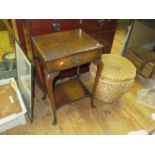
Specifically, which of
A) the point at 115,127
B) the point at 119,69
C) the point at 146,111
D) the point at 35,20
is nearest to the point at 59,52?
the point at 35,20

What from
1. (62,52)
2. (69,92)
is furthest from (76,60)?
(69,92)

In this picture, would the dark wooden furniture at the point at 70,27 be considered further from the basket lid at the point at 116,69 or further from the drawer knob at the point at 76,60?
the drawer knob at the point at 76,60

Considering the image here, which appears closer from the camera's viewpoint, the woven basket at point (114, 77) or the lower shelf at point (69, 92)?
the woven basket at point (114, 77)

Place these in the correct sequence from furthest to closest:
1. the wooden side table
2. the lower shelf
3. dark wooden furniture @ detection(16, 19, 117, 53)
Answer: the lower shelf, dark wooden furniture @ detection(16, 19, 117, 53), the wooden side table

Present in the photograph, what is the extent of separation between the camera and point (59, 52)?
3.48 ft

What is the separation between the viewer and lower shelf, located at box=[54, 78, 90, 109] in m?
1.53

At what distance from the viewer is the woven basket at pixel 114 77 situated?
53.5 inches

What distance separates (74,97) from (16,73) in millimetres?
667

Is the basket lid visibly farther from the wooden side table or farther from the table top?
the table top

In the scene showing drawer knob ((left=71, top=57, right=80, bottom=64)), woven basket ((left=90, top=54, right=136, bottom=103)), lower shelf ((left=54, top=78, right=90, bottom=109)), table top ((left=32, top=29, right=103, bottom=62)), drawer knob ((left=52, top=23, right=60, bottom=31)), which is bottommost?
lower shelf ((left=54, top=78, right=90, bottom=109))

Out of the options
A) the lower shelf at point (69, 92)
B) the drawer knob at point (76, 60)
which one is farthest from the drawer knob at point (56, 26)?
the lower shelf at point (69, 92)

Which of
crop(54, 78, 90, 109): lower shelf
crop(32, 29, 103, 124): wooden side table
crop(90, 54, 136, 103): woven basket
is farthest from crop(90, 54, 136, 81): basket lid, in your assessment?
crop(54, 78, 90, 109): lower shelf

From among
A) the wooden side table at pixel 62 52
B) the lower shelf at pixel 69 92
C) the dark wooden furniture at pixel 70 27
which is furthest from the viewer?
the lower shelf at pixel 69 92
